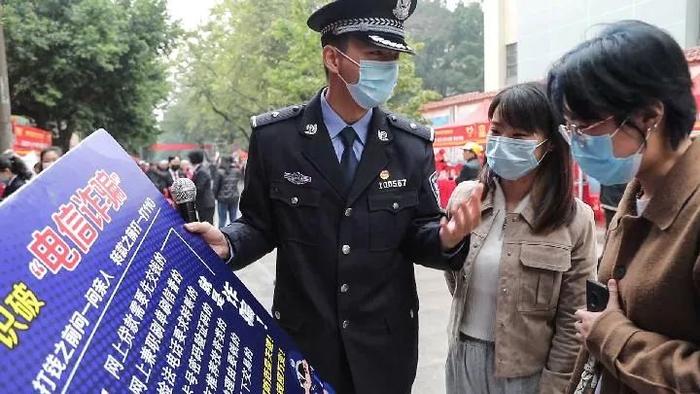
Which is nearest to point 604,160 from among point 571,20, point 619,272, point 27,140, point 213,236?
→ point 619,272

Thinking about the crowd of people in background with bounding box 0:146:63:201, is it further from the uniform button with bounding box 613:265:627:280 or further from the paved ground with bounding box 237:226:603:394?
the uniform button with bounding box 613:265:627:280

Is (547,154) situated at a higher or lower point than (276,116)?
lower

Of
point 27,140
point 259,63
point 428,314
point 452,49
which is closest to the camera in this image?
point 428,314

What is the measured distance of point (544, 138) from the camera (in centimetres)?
189

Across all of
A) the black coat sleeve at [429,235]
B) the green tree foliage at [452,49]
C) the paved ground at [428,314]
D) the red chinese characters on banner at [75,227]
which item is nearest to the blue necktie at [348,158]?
the black coat sleeve at [429,235]

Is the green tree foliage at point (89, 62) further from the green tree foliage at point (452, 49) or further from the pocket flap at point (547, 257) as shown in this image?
the green tree foliage at point (452, 49)

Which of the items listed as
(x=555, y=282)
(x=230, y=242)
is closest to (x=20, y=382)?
(x=230, y=242)

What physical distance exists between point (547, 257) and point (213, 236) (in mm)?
1014

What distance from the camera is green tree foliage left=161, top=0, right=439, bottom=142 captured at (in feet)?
51.6

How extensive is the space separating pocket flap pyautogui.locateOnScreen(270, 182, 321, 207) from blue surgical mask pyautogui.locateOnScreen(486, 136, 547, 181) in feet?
2.03

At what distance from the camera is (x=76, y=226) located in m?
0.92

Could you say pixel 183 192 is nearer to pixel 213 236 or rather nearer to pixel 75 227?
pixel 213 236

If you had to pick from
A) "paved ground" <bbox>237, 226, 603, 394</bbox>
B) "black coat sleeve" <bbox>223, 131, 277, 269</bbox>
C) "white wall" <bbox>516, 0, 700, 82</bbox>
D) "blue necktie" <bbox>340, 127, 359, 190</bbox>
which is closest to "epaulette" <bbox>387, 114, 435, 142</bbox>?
"blue necktie" <bbox>340, 127, 359, 190</bbox>

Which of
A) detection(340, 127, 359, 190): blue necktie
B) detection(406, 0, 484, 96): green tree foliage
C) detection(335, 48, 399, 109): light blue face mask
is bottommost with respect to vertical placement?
detection(406, 0, 484, 96): green tree foliage
